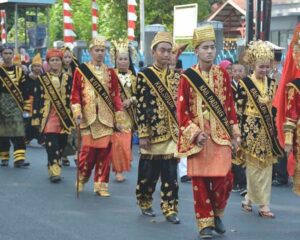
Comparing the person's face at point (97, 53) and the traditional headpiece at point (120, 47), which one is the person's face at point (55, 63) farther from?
→ the person's face at point (97, 53)

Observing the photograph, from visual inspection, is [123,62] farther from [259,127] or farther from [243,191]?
[259,127]

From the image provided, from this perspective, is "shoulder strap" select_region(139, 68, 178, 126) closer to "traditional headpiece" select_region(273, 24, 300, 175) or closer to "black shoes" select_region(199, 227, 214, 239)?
"traditional headpiece" select_region(273, 24, 300, 175)

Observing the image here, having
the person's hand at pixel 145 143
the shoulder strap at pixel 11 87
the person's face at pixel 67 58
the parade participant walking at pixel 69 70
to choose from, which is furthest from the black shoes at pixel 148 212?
the shoulder strap at pixel 11 87

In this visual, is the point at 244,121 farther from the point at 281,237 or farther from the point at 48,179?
the point at 48,179

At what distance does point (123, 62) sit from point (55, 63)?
0.88 metres

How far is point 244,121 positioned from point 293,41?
4.20ft

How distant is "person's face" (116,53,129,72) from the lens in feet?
33.2

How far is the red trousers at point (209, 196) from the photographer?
6738 mm

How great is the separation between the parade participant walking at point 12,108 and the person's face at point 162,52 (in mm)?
4381

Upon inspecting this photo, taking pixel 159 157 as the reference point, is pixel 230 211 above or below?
below

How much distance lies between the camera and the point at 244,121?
811cm

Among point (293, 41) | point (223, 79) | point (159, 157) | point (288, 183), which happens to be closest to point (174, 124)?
point (159, 157)

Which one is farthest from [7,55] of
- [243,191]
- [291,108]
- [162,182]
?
[291,108]

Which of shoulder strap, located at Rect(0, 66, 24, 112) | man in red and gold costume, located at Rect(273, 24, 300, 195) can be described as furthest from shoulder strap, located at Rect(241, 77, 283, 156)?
shoulder strap, located at Rect(0, 66, 24, 112)
